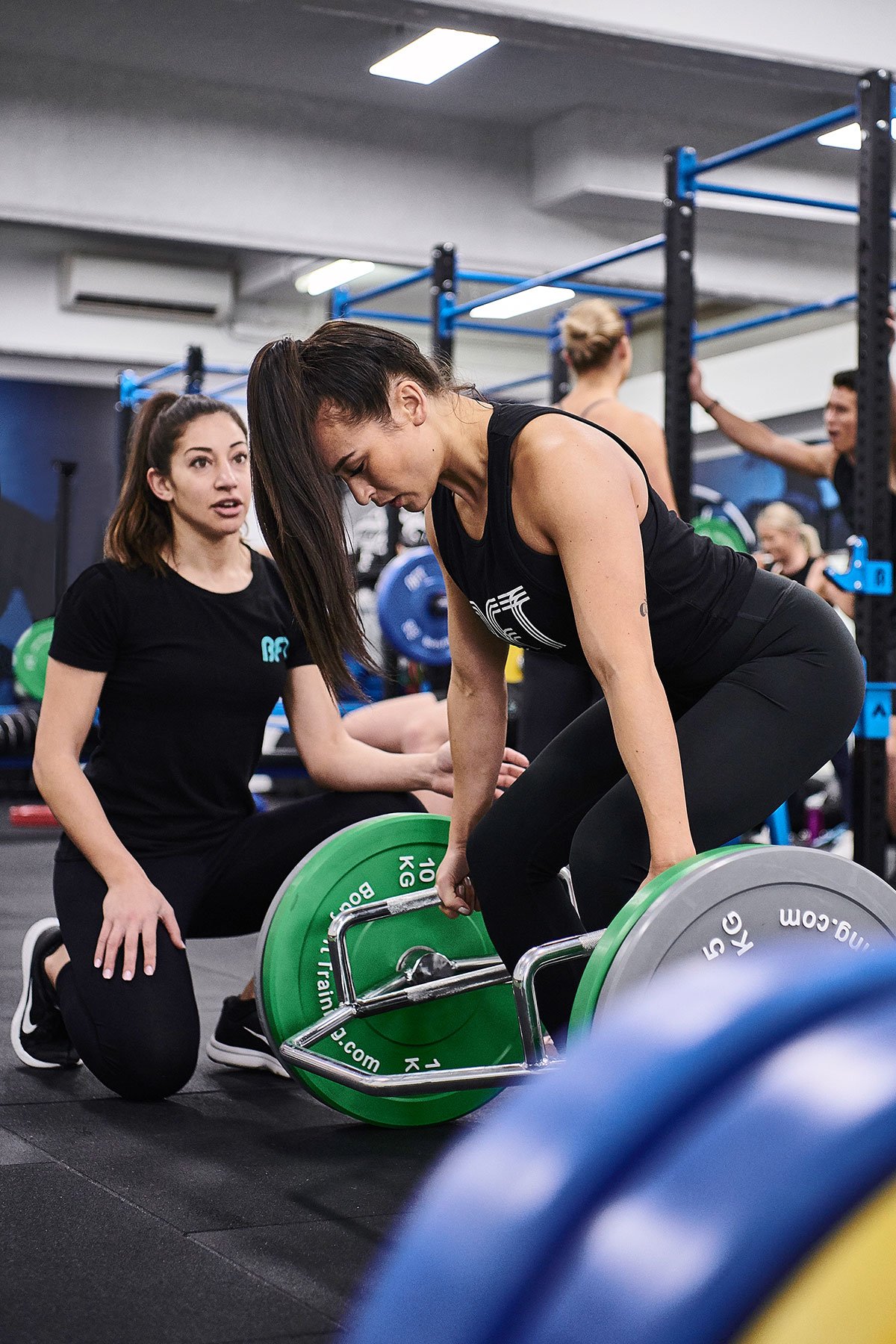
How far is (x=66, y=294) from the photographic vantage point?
8734 millimetres

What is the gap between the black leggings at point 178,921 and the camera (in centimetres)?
206

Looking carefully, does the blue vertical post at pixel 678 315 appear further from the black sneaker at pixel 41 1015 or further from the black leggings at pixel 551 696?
the black sneaker at pixel 41 1015

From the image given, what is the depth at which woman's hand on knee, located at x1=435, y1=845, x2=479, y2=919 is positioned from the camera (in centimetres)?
185

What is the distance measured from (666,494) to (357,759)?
1.36m

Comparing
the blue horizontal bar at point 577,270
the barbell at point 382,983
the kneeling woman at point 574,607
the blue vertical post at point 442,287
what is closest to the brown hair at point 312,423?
the kneeling woman at point 574,607

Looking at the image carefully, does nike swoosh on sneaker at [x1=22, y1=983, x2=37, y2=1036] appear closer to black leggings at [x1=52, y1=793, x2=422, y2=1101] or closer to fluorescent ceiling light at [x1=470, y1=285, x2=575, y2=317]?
black leggings at [x1=52, y1=793, x2=422, y2=1101]

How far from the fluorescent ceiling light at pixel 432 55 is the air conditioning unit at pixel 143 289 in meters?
3.00

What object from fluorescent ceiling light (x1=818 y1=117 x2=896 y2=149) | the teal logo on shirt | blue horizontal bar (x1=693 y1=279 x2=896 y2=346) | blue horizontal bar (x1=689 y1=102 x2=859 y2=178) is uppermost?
fluorescent ceiling light (x1=818 y1=117 x2=896 y2=149)

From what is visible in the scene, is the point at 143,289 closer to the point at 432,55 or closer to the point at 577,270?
the point at 432,55

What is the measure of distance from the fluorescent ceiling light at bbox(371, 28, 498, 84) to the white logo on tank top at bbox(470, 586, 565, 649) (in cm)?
455

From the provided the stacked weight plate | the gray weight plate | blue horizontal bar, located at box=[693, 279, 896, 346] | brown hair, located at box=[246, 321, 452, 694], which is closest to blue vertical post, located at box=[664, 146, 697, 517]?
blue horizontal bar, located at box=[693, 279, 896, 346]

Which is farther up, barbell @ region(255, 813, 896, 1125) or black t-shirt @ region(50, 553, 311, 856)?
black t-shirt @ region(50, 553, 311, 856)

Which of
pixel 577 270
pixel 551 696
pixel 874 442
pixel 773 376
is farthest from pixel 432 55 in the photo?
pixel 773 376

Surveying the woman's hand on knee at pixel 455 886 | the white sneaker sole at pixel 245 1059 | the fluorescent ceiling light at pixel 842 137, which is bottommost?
the white sneaker sole at pixel 245 1059
